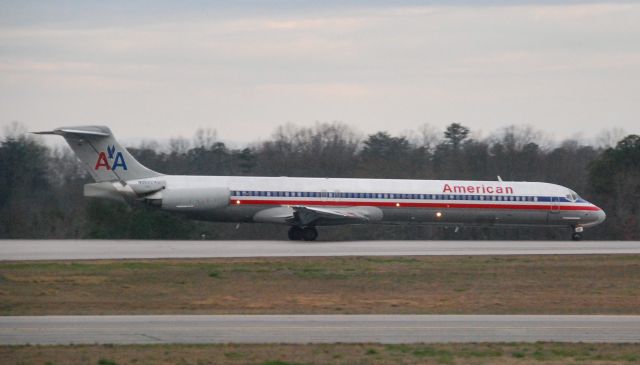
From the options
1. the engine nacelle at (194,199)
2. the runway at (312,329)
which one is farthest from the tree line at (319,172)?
the runway at (312,329)

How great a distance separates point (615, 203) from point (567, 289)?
110 ft

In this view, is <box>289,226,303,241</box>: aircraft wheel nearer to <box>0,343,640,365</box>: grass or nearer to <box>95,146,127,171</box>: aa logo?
<box>95,146,127,171</box>: aa logo

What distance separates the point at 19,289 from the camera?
27203mm

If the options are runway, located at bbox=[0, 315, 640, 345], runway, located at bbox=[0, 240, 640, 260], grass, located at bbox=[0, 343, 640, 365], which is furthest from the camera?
runway, located at bbox=[0, 240, 640, 260]

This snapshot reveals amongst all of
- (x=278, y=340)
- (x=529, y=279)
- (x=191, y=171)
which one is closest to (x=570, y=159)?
(x=191, y=171)

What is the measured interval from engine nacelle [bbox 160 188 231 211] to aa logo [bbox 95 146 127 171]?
7.40 feet

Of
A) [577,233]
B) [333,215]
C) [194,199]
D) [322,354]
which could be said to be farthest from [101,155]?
[322,354]

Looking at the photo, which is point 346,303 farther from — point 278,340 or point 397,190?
point 397,190

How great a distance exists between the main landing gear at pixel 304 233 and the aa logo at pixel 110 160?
8.03m

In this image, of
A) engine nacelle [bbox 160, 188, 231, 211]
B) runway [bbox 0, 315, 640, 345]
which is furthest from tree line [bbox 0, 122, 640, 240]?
runway [bbox 0, 315, 640, 345]

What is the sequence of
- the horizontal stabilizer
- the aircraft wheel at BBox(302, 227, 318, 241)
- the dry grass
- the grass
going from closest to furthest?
1. the grass
2. the dry grass
3. the horizontal stabilizer
4. the aircraft wheel at BBox(302, 227, 318, 241)

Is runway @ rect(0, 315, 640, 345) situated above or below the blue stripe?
below

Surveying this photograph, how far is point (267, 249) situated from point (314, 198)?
6.06 metres

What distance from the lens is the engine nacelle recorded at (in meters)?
42.9
